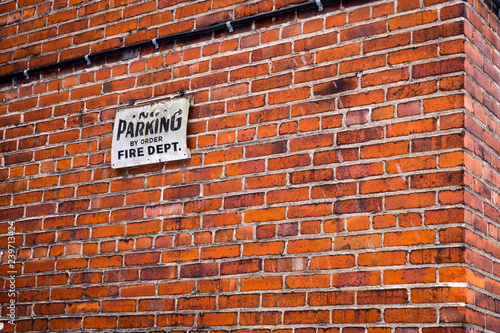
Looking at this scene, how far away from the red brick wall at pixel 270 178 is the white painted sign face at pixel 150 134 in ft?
0.21

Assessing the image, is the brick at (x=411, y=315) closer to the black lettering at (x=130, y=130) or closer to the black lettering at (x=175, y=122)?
the black lettering at (x=175, y=122)

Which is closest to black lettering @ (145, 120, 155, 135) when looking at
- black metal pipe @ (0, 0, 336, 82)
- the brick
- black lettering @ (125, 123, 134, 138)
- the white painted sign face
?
the white painted sign face

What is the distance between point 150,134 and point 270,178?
756 mm

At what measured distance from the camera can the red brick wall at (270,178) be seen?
2797 mm

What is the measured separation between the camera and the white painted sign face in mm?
3455

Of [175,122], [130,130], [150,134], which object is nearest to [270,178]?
[175,122]

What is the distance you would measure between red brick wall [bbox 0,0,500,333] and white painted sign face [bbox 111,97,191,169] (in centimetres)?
6

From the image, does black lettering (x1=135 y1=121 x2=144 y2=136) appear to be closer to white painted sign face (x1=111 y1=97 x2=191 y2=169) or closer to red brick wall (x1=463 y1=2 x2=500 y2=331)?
white painted sign face (x1=111 y1=97 x2=191 y2=169)

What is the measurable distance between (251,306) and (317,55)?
49.5 inches

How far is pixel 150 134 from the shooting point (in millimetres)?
3516

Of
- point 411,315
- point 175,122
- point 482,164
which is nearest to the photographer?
point 411,315

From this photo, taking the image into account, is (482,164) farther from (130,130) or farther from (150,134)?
(130,130)

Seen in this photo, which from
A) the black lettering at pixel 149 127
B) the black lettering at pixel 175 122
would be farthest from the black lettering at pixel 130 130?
the black lettering at pixel 175 122

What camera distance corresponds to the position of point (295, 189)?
10.2 feet
